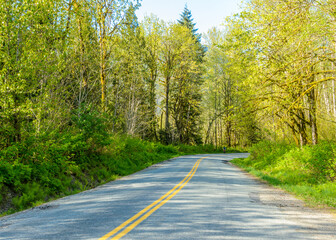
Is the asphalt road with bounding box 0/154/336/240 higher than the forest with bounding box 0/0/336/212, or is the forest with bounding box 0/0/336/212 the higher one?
the forest with bounding box 0/0/336/212

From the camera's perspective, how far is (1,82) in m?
9.01

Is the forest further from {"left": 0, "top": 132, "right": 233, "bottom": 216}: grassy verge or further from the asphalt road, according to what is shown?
the asphalt road

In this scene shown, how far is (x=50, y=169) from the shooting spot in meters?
10.9

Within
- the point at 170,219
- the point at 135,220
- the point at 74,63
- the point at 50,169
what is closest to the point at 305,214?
the point at 170,219

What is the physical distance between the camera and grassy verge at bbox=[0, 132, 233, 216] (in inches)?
348

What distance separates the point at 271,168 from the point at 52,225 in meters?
14.7

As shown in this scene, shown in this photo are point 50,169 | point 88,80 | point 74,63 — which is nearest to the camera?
point 50,169

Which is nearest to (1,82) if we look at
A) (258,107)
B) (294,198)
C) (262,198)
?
(262,198)

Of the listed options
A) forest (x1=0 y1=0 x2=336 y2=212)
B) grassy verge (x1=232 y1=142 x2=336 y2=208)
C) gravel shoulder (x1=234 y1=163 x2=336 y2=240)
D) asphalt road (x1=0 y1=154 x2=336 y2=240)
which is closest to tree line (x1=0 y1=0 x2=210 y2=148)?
forest (x1=0 y1=0 x2=336 y2=212)

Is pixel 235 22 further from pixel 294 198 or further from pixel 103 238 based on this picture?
pixel 103 238

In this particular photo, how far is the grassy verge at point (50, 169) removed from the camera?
884 centimetres

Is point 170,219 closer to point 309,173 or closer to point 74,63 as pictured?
point 309,173

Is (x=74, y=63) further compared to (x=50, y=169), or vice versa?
(x=74, y=63)

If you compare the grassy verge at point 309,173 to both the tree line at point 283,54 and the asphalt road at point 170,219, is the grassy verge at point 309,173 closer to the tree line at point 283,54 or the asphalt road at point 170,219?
the asphalt road at point 170,219
